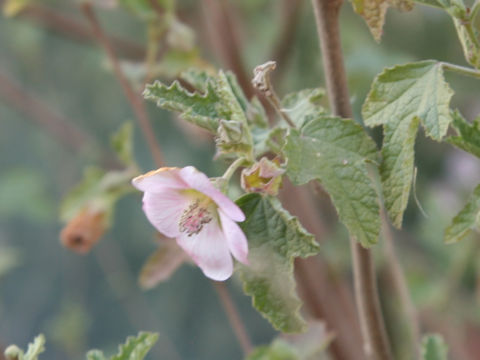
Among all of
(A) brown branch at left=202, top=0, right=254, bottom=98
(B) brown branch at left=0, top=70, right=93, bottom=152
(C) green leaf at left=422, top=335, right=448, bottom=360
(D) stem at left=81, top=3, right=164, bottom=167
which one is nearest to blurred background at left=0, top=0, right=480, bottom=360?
(B) brown branch at left=0, top=70, right=93, bottom=152

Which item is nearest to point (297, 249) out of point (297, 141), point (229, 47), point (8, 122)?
point (297, 141)

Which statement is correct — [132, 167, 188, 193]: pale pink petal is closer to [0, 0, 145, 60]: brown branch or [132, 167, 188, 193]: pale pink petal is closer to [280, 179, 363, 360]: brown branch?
[280, 179, 363, 360]: brown branch

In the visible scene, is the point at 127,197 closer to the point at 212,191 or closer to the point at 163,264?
the point at 163,264

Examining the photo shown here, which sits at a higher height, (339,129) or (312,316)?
(339,129)

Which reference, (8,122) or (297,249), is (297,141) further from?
(8,122)

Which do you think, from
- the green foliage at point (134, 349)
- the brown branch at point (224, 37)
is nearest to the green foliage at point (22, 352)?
the green foliage at point (134, 349)
